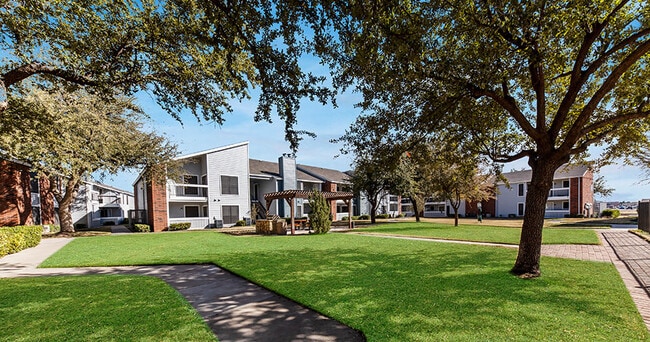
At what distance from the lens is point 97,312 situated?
4.93 m

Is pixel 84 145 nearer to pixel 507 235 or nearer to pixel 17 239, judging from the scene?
pixel 17 239

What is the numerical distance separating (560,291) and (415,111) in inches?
218

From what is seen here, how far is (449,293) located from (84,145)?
71.8 feet

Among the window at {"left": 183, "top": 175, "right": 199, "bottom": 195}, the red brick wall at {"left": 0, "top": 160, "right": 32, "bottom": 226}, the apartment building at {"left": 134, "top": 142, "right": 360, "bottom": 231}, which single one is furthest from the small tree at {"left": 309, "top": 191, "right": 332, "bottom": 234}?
the red brick wall at {"left": 0, "top": 160, "right": 32, "bottom": 226}

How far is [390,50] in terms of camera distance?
4.95m

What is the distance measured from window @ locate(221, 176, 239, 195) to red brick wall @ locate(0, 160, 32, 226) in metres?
14.6

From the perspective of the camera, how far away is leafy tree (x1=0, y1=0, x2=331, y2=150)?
5371 mm

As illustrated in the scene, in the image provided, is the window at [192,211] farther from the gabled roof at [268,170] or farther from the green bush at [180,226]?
the gabled roof at [268,170]

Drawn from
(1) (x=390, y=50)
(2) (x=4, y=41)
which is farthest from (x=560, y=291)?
(2) (x=4, y=41)

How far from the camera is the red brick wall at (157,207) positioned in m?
25.6

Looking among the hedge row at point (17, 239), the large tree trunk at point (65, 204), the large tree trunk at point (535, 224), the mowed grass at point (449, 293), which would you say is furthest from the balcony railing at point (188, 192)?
the large tree trunk at point (535, 224)

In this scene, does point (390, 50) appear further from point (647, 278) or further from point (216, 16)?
point (647, 278)

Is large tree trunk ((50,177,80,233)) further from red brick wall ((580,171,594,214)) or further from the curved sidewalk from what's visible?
red brick wall ((580,171,594,214))

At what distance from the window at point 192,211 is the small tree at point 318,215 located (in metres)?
16.2
